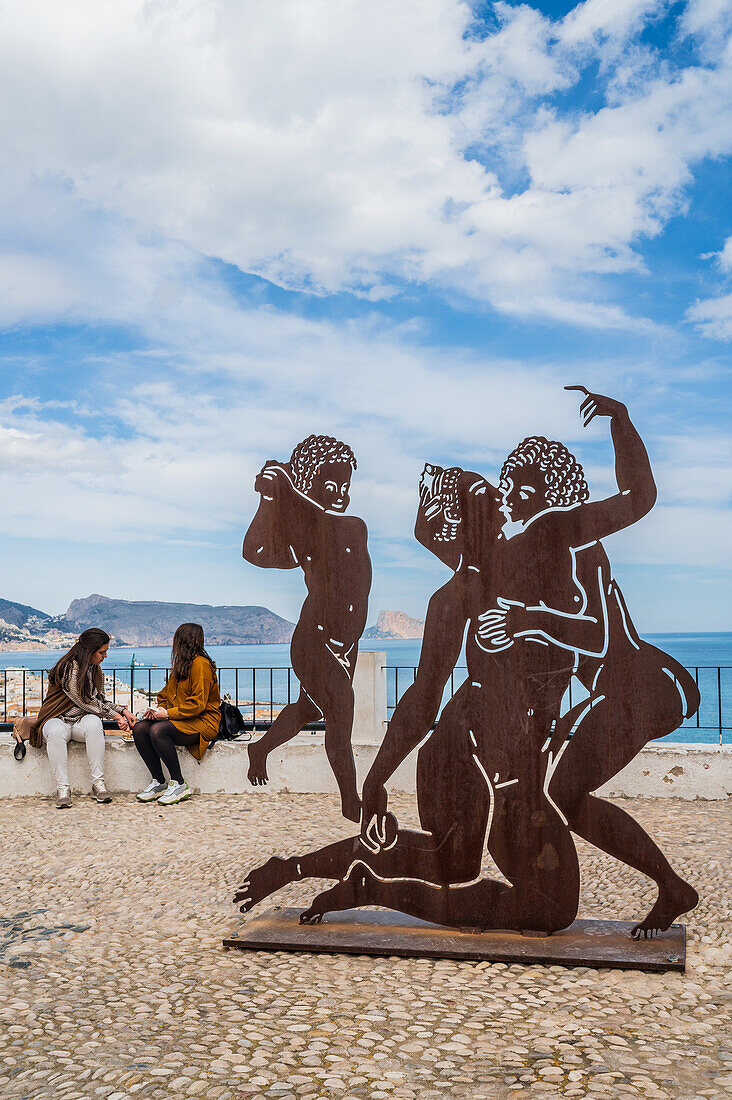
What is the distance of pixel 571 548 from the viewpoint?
4461 millimetres

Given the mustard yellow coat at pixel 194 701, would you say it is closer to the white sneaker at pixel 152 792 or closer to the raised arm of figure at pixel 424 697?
the white sneaker at pixel 152 792

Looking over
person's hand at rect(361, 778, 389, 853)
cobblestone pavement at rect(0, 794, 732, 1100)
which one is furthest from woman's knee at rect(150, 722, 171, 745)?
person's hand at rect(361, 778, 389, 853)

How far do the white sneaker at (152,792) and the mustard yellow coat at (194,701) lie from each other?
1.53ft

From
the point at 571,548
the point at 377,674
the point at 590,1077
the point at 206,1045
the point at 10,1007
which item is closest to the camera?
the point at 590,1077

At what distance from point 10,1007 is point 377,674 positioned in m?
5.62

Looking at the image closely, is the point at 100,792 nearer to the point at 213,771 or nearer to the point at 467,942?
the point at 213,771

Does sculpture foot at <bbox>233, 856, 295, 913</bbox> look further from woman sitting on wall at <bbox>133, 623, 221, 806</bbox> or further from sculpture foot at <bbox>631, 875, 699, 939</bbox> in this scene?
woman sitting on wall at <bbox>133, 623, 221, 806</bbox>

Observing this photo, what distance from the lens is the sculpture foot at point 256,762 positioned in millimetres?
5418

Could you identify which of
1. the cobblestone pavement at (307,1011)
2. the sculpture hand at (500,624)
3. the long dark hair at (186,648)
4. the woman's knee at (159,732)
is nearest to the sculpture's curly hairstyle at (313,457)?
the sculpture hand at (500,624)

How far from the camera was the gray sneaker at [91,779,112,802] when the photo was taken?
27.3 feet

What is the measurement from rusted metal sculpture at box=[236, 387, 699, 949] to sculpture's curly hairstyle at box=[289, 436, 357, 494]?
683 millimetres

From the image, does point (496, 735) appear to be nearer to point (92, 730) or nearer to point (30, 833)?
point (30, 833)

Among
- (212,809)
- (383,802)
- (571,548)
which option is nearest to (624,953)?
(383,802)

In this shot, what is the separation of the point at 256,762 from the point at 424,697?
1.44 meters
